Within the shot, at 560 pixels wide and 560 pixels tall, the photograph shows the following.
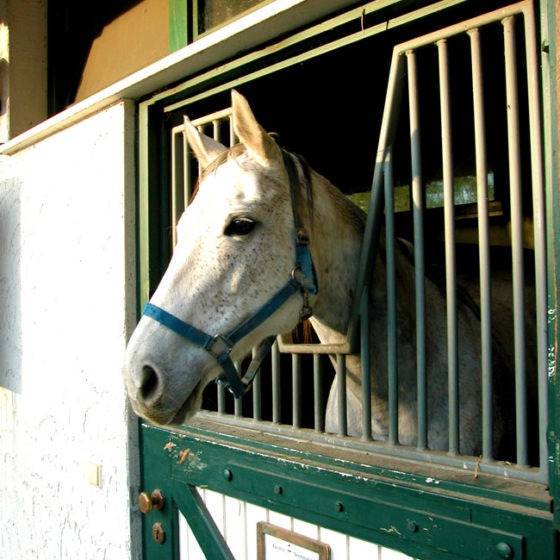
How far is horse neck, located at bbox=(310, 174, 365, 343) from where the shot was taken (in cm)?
166

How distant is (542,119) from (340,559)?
1.34 m

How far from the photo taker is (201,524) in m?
1.97

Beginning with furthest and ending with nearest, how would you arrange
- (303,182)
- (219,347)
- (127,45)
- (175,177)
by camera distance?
(127,45)
(175,177)
(303,182)
(219,347)

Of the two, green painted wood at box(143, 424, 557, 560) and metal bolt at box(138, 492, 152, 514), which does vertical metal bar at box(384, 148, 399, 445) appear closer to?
green painted wood at box(143, 424, 557, 560)

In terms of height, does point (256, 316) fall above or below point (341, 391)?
above

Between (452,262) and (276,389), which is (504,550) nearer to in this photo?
(452,262)

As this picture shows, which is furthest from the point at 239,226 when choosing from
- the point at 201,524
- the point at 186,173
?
the point at 201,524

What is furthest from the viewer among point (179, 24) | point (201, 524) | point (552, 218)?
point (179, 24)

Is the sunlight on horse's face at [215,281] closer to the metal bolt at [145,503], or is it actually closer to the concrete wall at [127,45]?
the metal bolt at [145,503]

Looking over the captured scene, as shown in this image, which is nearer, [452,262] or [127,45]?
[452,262]

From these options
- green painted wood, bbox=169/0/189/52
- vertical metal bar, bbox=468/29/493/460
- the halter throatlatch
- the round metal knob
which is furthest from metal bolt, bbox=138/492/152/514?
green painted wood, bbox=169/0/189/52

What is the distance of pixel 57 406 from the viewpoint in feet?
9.10

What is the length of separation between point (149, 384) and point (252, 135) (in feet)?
2.53

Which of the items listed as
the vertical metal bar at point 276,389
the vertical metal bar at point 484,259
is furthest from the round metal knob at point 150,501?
the vertical metal bar at point 484,259
